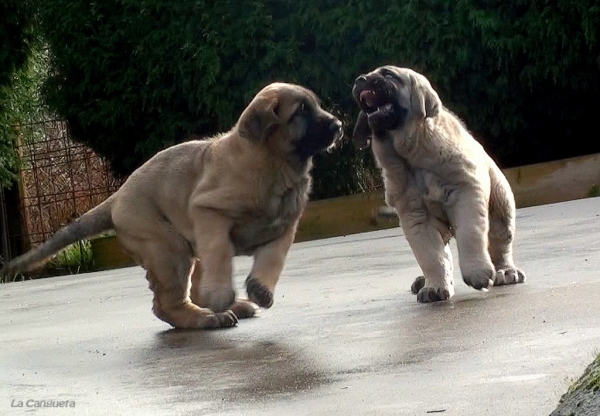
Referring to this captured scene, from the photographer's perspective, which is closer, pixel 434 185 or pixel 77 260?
pixel 434 185

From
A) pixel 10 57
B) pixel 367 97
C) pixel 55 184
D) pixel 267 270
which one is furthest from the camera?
pixel 55 184

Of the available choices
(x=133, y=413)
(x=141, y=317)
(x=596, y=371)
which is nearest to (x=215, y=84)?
(x=141, y=317)

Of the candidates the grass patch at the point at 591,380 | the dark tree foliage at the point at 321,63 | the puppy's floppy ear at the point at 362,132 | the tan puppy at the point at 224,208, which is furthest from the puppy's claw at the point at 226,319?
the dark tree foliage at the point at 321,63

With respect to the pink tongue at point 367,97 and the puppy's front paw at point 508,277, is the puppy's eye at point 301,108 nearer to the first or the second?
the pink tongue at point 367,97

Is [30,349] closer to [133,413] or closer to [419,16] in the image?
[133,413]

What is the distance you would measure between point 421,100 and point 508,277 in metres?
1.02

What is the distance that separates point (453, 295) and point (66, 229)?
214 cm

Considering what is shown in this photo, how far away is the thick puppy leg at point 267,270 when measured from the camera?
5.79 metres

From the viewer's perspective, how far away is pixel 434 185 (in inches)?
247

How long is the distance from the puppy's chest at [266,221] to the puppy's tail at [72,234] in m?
0.85

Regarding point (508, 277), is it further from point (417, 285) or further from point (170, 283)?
point (170, 283)

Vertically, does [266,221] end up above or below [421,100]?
below

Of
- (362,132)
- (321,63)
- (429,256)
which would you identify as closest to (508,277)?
(429,256)

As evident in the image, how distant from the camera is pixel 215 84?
14.0 meters
